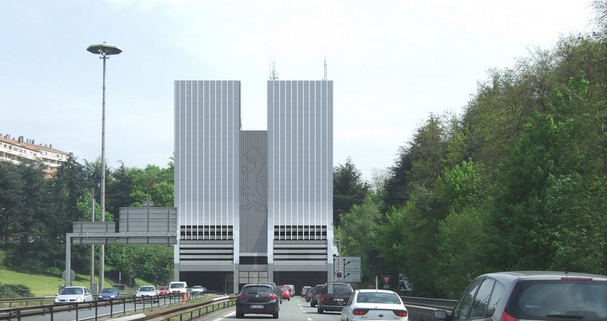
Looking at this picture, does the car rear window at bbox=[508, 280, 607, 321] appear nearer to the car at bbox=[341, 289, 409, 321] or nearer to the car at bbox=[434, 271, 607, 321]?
the car at bbox=[434, 271, 607, 321]

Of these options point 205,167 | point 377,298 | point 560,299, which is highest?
point 205,167

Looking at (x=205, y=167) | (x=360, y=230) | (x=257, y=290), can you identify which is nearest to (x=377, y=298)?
(x=257, y=290)

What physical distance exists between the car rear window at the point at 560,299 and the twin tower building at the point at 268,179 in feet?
344

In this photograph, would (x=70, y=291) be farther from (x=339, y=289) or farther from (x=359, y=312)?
(x=359, y=312)

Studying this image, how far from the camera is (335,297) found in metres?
42.2

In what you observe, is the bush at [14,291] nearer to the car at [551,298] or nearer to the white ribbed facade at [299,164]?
the white ribbed facade at [299,164]

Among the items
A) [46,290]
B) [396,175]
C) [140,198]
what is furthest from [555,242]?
[140,198]

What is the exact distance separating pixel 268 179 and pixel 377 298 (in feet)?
305

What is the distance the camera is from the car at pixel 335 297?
137ft

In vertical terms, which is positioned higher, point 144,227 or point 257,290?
point 144,227

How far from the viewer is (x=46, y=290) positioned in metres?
102

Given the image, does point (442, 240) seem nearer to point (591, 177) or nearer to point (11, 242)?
point (591, 177)

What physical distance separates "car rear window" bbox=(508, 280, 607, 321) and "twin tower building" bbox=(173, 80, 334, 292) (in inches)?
4129

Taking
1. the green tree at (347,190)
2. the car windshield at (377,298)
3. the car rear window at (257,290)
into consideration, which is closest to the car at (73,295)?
the car rear window at (257,290)
